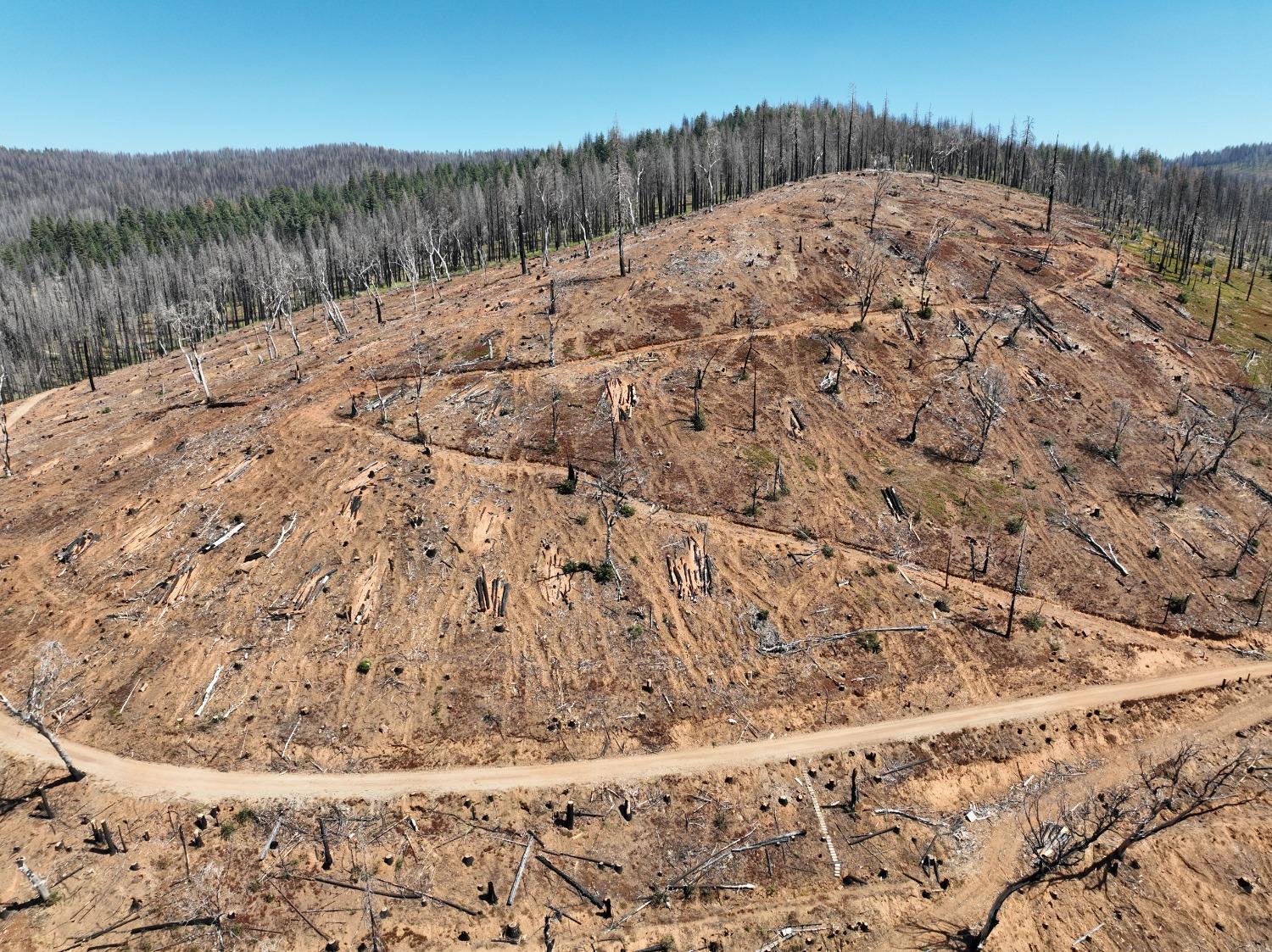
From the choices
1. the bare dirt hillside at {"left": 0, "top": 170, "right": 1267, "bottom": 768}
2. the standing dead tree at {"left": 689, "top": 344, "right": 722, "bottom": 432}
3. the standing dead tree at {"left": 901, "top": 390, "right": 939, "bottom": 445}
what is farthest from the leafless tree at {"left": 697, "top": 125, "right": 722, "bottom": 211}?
the standing dead tree at {"left": 901, "top": 390, "right": 939, "bottom": 445}

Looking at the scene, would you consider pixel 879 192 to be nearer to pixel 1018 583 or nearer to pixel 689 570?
pixel 1018 583

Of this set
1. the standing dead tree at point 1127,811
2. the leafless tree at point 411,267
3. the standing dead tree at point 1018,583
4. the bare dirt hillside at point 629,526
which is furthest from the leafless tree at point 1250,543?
the leafless tree at point 411,267

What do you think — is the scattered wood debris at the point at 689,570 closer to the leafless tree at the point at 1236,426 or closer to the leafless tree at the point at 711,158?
the leafless tree at the point at 1236,426

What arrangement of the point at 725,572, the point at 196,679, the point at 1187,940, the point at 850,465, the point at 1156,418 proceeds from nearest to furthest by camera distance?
1. the point at 1187,940
2. the point at 196,679
3. the point at 725,572
4. the point at 850,465
5. the point at 1156,418

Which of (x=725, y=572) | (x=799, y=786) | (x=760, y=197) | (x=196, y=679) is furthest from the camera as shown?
(x=760, y=197)

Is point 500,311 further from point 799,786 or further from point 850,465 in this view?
point 799,786

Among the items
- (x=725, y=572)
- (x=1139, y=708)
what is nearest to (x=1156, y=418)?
(x=1139, y=708)
